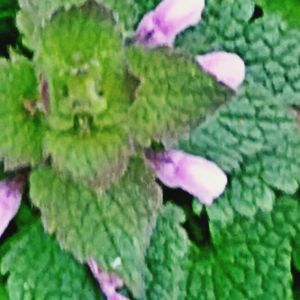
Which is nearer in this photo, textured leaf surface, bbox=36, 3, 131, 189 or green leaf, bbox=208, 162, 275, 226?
textured leaf surface, bbox=36, 3, 131, 189

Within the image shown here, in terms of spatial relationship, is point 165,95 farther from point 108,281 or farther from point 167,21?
point 108,281

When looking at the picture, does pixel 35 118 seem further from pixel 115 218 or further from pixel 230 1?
pixel 230 1

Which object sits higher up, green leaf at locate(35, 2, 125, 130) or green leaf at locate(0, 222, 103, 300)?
green leaf at locate(35, 2, 125, 130)

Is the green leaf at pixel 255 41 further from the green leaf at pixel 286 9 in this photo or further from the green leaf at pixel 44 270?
the green leaf at pixel 44 270

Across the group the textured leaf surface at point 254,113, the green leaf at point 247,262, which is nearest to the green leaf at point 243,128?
the textured leaf surface at point 254,113

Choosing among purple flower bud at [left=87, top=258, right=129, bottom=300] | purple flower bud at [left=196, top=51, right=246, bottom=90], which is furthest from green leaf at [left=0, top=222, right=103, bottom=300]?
purple flower bud at [left=196, top=51, right=246, bottom=90]

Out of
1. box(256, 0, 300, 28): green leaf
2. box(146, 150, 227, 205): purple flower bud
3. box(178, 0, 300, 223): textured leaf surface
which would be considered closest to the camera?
box(146, 150, 227, 205): purple flower bud

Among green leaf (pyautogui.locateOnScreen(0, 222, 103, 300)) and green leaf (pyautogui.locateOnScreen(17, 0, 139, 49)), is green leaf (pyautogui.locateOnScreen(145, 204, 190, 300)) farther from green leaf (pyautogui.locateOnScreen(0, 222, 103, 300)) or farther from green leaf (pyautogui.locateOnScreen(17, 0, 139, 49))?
green leaf (pyautogui.locateOnScreen(17, 0, 139, 49))
